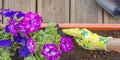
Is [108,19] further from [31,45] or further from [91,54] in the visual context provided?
[31,45]

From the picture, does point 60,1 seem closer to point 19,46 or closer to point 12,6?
point 12,6

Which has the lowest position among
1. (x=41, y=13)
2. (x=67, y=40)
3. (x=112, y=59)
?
(x=112, y=59)

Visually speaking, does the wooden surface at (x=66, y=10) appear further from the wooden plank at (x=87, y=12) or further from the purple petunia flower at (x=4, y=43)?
the purple petunia flower at (x=4, y=43)

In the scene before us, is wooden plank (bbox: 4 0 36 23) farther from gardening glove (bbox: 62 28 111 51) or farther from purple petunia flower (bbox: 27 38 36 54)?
purple petunia flower (bbox: 27 38 36 54)

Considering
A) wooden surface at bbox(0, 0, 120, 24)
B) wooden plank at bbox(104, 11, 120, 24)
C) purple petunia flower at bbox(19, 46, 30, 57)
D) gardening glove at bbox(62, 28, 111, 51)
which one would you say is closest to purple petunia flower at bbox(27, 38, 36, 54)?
purple petunia flower at bbox(19, 46, 30, 57)

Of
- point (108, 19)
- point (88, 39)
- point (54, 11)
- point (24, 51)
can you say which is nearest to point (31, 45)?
point (24, 51)

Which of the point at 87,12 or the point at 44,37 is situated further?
the point at 87,12

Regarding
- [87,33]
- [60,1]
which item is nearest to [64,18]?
[60,1]
